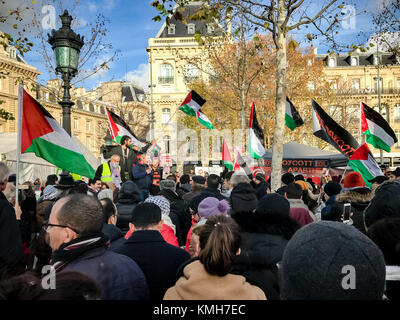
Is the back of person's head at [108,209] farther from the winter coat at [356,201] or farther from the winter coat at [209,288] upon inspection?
the winter coat at [356,201]

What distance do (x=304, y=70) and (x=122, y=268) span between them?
30.8 metres

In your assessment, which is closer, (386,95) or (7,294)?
(7,294)

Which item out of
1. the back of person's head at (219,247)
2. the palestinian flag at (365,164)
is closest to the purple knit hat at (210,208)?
the back of person's head at (219,247)

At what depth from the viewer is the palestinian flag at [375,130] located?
952 cm

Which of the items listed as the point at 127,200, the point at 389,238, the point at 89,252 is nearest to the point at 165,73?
the point at 127,200

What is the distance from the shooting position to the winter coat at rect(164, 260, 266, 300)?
216 cm

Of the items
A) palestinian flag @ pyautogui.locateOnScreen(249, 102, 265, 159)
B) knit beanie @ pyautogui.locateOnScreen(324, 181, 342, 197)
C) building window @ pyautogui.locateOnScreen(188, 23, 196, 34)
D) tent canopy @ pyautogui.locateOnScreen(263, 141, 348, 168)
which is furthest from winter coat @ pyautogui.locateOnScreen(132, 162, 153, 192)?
building window @ pyautogui.locateOnScreen(188, 23, 196, 34)

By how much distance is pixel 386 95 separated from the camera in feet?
184

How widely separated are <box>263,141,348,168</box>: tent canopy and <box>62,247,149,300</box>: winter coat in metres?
13.9

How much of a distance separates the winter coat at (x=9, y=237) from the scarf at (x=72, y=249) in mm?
1117

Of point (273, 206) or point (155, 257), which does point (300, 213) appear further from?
point (155, 257)
